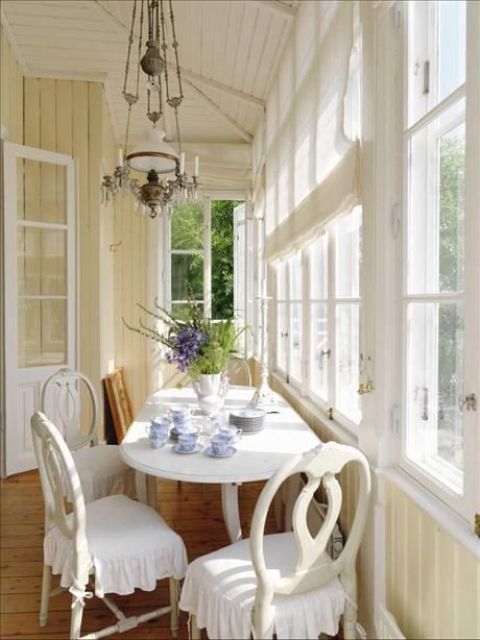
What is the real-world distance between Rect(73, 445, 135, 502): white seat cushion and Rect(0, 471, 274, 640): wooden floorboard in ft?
1.49

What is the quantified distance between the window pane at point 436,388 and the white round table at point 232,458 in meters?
0.54

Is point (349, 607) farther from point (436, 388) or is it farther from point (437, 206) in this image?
point (437, 206)

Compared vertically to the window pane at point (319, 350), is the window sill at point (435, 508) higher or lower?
lower

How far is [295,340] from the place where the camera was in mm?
3473

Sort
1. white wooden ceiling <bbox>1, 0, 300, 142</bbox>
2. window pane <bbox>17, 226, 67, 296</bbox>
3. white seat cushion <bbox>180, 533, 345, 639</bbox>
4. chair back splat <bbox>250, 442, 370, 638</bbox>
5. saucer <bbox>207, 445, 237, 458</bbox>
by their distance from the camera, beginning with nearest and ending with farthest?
chair back splat <bbox>250, 442, 370, 638</bbox>
white seat cushion <bbox>180, 533, 345, 639</bbox>
saucer <bbox>207, 445, 237, 458</bbox>
white wooden ceiling <bbox>1, 0, 300, 142</bbox>
window pane <bbox>17, 226, 67, 296</bbox>

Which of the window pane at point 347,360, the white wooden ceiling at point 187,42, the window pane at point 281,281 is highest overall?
the white wooden ceiling at point 187,42

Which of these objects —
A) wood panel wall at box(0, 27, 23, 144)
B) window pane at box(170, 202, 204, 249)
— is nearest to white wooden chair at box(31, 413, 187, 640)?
wood panel wall at box(0, 27, 23, 144)

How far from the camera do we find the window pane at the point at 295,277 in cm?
334

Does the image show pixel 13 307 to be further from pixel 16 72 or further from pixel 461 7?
pixel 461 7

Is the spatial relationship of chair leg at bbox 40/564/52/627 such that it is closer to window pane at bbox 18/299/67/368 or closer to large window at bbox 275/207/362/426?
large window at bbox 275/207/362/426

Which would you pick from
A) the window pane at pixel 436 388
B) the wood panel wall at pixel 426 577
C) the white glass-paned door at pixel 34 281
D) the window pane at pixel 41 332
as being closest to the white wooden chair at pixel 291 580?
the wood panel wall at pixel 426 577

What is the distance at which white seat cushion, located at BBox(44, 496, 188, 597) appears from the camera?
1.74 m

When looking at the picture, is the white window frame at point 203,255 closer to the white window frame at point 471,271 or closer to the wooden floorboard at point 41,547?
the wooden floorboard at point 41,547

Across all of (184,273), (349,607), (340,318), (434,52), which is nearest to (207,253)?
(184,273)
